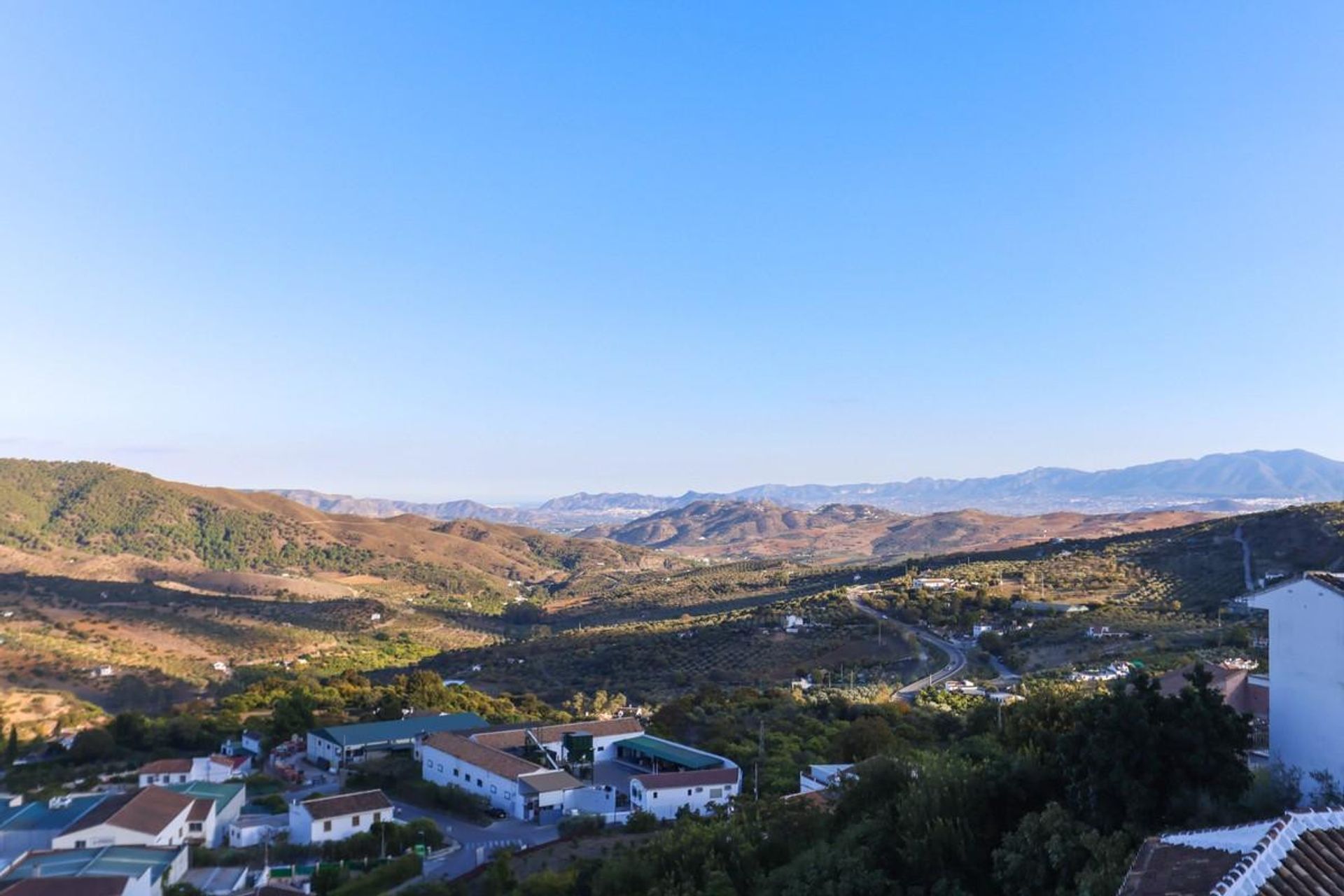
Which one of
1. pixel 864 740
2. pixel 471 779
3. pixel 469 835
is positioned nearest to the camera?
pixel 864 740

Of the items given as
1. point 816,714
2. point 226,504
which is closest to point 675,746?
point 816,714

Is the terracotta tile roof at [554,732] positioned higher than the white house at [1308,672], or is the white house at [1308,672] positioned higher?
the white house at [1308,672]

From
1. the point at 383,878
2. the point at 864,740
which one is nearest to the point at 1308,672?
the point at 864,740

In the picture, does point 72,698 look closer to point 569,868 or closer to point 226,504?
point 569,868

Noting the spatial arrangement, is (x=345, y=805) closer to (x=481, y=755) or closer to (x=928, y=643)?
(x=481, y=755)

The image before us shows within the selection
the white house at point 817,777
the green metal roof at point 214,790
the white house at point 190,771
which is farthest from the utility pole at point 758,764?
→ the white house at point 190,771

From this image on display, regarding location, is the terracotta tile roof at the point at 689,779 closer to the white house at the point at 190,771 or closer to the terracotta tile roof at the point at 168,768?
the white house at the point at 190,771

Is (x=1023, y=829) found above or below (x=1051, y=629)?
above
